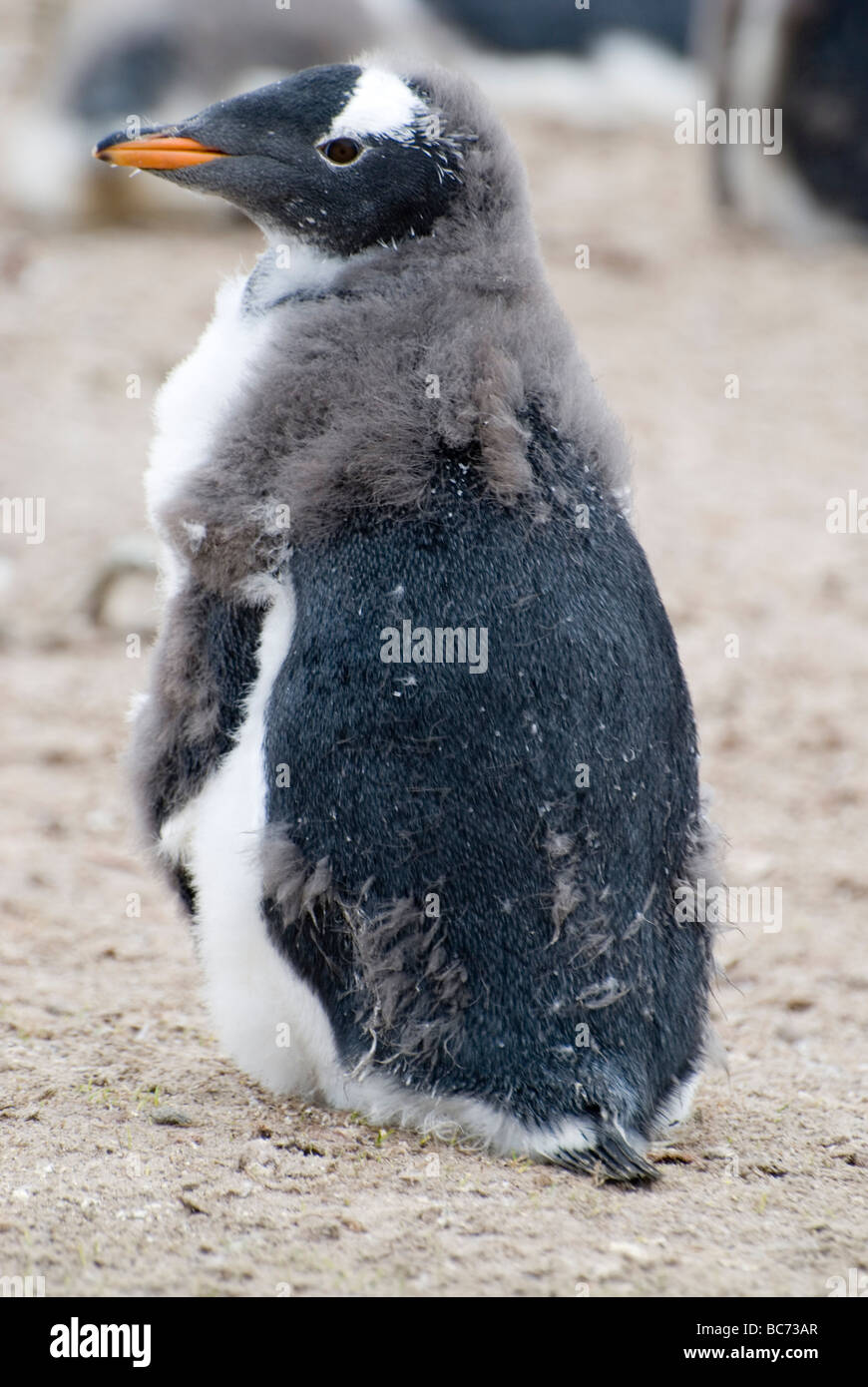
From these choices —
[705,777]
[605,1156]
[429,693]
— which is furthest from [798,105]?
[605,1156]

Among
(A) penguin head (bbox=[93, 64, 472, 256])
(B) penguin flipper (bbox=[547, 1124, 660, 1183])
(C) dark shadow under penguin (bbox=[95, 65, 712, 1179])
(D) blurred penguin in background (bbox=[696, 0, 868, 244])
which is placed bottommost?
(B) penguin flipper (bbox=[547, 1124, 660, 1183])

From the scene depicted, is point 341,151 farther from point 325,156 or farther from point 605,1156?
point 605,1156

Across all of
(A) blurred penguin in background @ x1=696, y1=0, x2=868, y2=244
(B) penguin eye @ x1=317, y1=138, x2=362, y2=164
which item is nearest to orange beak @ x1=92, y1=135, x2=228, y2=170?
(B) penguin eye @ x1=317, y1=138, x2=362, y2=164

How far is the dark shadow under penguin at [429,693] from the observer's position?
2.34 meters

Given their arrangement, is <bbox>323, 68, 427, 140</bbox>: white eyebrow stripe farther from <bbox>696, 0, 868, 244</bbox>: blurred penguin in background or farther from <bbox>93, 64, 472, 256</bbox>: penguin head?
<bbox>696, 0, 868, 244</bbox>: blurred penguin in background

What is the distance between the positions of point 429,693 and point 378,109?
95 centimetres

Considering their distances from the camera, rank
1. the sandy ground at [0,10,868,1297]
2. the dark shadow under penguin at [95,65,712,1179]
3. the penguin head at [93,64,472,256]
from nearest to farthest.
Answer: the sandy ground at [0,10,868,1297]
the dark shadow under penguin at [95,65,712,1179]
the penguin head at [93,64,472,256]

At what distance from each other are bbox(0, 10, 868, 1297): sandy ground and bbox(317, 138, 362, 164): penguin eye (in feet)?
3.76

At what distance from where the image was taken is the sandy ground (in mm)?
2178

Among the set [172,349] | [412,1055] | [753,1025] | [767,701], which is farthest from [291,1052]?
[172,349]

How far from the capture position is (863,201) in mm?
9852

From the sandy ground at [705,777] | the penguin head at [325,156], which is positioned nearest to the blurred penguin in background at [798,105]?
the sandy ground at [705,777]

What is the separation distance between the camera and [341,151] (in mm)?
2590

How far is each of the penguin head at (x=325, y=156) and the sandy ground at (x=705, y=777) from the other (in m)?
1.06
